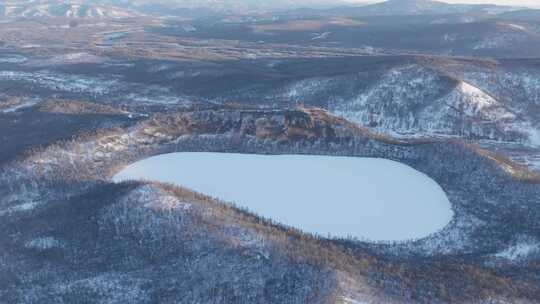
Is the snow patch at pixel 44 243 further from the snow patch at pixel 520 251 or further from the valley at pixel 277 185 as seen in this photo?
the snow patch at pixel 520 251

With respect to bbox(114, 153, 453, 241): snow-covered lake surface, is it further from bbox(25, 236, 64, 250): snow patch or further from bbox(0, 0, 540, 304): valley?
bbox(25, 236, 64, 250): snow patch

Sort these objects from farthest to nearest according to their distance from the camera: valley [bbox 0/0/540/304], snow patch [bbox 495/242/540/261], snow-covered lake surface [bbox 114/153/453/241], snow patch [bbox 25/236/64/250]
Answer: snow-covered lake surface [bbox 114/153/453/241], snow patch [bbox 25/236/64/250], snow patch [bbox 495/242/540/261], valley [bbox 0/0/540/304]

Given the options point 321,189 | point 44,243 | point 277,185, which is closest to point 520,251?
point 321,189

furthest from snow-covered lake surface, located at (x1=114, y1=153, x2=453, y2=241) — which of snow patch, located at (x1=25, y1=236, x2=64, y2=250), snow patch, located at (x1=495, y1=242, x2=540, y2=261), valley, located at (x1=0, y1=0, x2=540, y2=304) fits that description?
snow patch, located at (x1=25, y1=236, x2=64, y2=250)

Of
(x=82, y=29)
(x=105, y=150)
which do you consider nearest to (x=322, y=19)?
(x=82, y=29)

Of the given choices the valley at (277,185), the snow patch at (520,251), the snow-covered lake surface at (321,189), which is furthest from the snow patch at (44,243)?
the snow patch at (520,251)

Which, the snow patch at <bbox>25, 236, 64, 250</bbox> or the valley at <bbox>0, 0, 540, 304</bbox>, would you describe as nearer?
the valley at <bbox>0, 0, 540, 304</bbox>

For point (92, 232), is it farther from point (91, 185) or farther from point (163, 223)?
point (91, 185)

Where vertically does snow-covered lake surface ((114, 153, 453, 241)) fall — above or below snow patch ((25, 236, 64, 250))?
above
